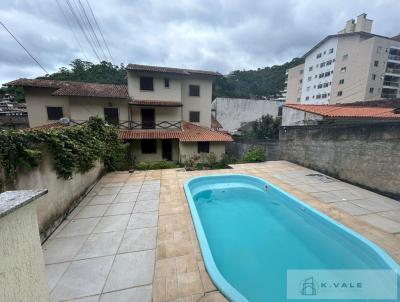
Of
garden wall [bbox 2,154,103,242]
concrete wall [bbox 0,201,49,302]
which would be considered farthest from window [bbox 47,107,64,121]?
concrete wall [bbox 0,201,49,302]

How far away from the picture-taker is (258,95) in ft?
161

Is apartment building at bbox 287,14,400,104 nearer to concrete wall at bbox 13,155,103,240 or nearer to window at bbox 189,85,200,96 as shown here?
window at bbox 189,85,200,96

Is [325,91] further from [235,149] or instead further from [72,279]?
[72,279]

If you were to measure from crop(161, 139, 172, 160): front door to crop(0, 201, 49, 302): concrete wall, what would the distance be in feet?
47.1

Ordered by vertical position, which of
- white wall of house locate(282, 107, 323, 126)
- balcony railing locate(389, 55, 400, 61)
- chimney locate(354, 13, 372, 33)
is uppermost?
chimney locate(354, 13, 372, 33)

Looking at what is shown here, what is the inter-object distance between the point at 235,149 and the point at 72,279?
15.6 m

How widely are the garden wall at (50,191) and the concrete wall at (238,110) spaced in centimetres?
2086

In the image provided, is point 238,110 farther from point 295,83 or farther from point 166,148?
point 295,83

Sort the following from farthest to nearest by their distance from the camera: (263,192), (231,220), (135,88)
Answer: (135,88) → (263,192) → (231,220)

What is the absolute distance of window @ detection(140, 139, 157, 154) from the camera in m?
15.2

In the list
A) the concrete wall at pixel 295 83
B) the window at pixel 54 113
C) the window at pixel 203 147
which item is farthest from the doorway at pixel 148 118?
the concrete wall at pixel 295 83

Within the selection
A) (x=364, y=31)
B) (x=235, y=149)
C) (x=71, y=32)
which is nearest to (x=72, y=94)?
(x=71, y=32)

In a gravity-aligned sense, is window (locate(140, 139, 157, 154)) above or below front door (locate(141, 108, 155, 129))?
below

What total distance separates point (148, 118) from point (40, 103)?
901 centimetres
